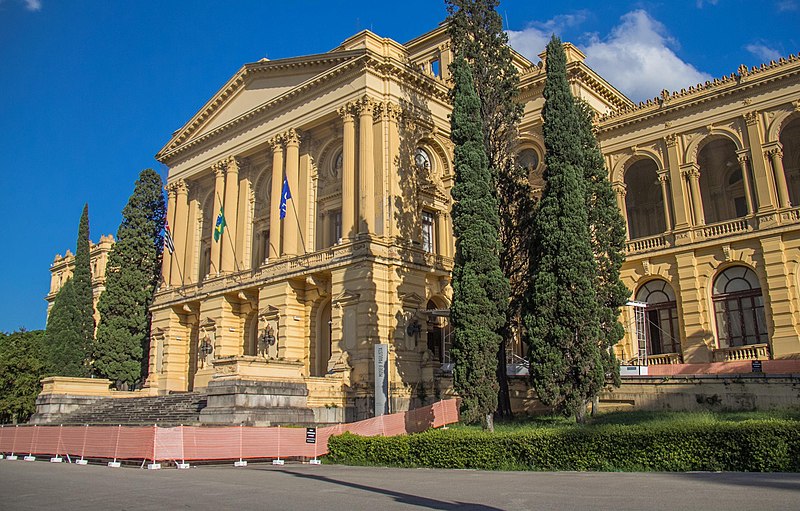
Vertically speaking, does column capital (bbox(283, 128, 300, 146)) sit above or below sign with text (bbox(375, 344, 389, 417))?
above

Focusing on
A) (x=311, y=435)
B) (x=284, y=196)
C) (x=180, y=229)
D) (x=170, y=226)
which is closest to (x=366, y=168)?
(x=284, y=196)

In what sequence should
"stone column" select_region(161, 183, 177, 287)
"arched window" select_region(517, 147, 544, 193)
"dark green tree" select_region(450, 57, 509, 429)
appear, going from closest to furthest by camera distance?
"dark green tree" select_region(450, 57, 509, 429)
"arched window" select_region(517, 147, 544, 193)
"stone column" select_region(161, 183, 177, 287)

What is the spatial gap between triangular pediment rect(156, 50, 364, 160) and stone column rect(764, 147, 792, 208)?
20.4 meters

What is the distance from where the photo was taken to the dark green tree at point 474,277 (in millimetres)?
23609

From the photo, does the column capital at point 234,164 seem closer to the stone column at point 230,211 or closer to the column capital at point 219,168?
the stone column at point 230,211

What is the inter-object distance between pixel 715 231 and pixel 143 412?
28.3m

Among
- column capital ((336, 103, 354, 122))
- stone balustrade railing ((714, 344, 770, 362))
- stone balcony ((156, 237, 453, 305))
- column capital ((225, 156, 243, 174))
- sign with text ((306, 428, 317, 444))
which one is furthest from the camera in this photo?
column capital ((225, 156, 243, 174))

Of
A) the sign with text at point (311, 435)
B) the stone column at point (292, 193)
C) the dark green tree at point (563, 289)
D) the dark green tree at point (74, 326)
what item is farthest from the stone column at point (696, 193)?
Answer: the dark green tree at point (74, 326)

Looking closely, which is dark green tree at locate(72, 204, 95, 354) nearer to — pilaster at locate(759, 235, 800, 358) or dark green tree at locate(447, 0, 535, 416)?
dark green tree at locate(447, 0, 535, 416)

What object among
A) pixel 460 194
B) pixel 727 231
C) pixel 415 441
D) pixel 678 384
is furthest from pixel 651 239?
pixel 415 441

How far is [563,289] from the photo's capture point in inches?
919

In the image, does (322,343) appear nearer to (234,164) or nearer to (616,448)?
(234,164)

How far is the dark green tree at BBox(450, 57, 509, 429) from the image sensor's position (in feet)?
77.5

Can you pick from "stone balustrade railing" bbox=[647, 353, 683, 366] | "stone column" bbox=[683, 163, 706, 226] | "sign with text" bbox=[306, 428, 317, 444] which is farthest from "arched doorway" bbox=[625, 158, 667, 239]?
"sign with text" bbox=[306, 428, 317, 444]
